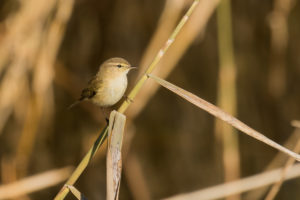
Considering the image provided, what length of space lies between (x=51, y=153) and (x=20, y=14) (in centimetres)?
203

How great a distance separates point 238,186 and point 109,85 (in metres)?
0.96

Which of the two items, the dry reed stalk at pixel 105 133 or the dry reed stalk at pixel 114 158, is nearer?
the dry reed stalk at pixel 114 158

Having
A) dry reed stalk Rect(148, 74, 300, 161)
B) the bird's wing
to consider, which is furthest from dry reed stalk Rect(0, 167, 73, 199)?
dry reed stalk Rect(148, 74, 300, 161)

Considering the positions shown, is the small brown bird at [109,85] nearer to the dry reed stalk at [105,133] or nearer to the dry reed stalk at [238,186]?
the dry reed stalk at [238,186]

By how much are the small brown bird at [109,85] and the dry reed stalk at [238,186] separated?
68 centimetres

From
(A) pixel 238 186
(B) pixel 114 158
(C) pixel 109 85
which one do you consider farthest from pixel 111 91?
(B) pixel 114 158

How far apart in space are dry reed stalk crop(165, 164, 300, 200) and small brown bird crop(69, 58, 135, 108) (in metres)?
0.68

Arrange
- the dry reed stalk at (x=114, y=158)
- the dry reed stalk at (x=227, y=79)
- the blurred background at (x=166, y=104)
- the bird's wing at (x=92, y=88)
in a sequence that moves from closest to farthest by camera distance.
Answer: the dry reed stalk at (x=114, y=158), the dry reed stalk at (x=227, y=79), the bird's wing at (x=92, y=88), the blurred background at (x=166, y=104)

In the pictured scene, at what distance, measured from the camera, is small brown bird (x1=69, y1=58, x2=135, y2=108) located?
268 cm

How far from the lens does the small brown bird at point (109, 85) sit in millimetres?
2676

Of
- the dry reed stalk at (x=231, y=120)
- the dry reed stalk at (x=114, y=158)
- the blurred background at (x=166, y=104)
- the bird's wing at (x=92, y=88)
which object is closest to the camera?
the dry reed stalk at (x=114, y=158)

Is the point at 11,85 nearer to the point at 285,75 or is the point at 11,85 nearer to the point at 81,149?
the point at 81,149

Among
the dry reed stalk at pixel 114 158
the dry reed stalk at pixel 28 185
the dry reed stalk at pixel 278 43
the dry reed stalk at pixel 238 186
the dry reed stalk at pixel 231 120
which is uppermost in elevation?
the dry reed stalk at pixel 278 43

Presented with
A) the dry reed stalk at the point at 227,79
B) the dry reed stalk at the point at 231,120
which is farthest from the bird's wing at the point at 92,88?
the dry reed stalk at the point at 231,120
